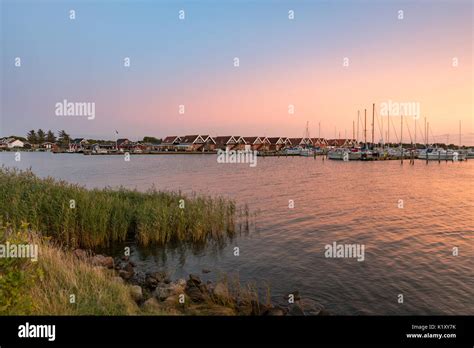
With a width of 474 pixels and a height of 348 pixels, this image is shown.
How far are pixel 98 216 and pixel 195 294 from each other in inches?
298

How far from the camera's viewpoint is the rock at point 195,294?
388 inches

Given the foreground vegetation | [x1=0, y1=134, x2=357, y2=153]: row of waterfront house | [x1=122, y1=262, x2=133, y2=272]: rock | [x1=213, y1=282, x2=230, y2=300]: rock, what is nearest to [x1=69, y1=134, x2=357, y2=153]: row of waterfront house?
[x1=0, y1=134, x2=357, y2=153]: row of waterfront house

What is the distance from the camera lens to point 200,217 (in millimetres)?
17266

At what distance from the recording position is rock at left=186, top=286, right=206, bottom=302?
9.84 metres

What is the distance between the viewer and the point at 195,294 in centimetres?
1002

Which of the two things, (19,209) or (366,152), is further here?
(366,152)

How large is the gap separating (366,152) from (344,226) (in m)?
78.9

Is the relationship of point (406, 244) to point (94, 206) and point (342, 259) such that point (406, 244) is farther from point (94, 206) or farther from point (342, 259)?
point (94, 206)

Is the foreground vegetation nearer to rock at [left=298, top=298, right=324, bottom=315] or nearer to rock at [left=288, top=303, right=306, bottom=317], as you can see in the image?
rock at [left=288, top=303, right=306, bottom=317]

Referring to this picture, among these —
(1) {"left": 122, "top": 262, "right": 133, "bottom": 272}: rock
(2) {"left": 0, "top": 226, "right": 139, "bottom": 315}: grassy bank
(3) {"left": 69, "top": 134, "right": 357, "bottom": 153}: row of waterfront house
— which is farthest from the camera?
(3) {"left": 69, "top": 134, "right": 357, "bottom": 153}: row of waterfront house

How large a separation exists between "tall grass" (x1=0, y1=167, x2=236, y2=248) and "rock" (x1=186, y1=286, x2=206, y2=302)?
605cm

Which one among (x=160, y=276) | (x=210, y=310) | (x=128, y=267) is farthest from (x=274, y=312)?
(x=128, y=267)
